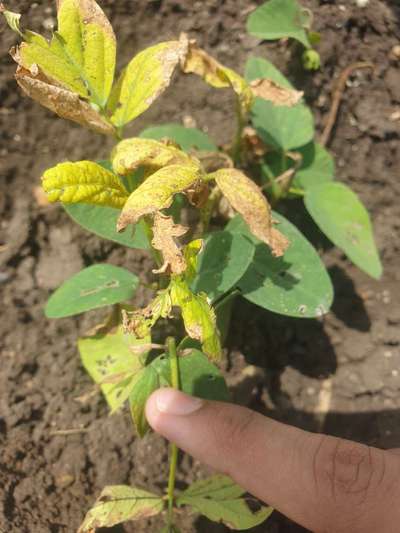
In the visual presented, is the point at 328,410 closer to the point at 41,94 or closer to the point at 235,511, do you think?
the point at 235,511

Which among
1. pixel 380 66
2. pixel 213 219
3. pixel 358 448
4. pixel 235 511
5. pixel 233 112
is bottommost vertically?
pixel 235 511

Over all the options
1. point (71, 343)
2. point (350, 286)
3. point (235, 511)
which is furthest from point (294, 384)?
point (71, 343)

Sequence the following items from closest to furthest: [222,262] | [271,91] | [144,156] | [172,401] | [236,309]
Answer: [144,156]
[172,401]
[222,262]
[271,91]
[236,309]

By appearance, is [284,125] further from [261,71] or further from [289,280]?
[289,280]

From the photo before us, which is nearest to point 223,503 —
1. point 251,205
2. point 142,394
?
point 142,394

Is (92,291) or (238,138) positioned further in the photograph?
(238,138)

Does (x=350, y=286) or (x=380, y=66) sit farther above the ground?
(x=380, y=66)

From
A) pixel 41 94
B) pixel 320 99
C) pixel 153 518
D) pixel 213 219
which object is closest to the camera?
Answer: pixel 41 94

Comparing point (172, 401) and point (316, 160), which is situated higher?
point (316, 160)
